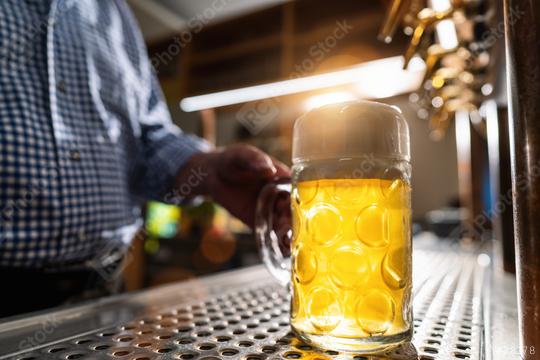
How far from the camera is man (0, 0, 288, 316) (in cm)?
89

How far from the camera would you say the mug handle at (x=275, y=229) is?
2.06ft

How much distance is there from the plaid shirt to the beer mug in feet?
2.34

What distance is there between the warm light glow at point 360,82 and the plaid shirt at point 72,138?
2059 millimetres

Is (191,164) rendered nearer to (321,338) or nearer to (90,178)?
(90,178)

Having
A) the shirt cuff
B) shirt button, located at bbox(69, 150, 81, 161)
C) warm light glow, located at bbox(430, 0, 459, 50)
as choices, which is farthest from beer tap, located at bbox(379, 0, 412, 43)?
shirt button, located at bbox(69, 150, 81, 161)

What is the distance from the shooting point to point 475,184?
2.18m

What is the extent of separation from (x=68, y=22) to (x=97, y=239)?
0.61 meters

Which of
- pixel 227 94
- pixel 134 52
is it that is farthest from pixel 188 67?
pixel 134 52
